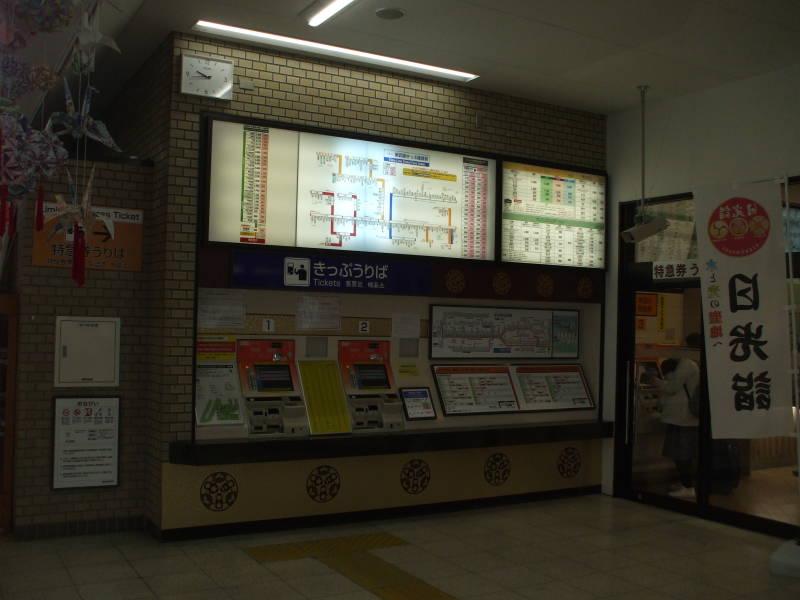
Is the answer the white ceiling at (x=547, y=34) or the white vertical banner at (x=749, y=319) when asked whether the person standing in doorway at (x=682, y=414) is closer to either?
the white vertical banner at (x=749, y=319)

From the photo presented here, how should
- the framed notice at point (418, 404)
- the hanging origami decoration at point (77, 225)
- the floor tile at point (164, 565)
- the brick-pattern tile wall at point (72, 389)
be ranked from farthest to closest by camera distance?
the framed notice at point (418, 404) < the brick-pattern tile wall at point (72, 389) < the floor tile at point (164, 565) < the hanging origami decoration at point (77, 225)

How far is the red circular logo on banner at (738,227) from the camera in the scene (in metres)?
5.44

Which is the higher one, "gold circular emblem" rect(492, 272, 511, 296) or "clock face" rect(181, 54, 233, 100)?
"clock face" rect(181, 54, 233, 100)

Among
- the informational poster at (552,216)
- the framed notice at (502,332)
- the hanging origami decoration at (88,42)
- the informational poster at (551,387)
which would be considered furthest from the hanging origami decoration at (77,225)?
the informational poster at (551,387)

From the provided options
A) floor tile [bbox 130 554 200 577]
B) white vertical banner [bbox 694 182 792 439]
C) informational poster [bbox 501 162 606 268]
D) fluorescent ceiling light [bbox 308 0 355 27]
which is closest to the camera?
floor tile [bbox 130 554 200 577]

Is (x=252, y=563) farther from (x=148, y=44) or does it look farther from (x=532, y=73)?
(x=532, y=73)

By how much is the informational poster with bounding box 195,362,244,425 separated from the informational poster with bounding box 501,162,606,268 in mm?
2697

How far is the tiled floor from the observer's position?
15.8 ft

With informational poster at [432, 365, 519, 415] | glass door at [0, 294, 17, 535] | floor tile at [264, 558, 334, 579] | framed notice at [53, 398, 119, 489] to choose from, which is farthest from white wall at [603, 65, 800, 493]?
glass door at [0, 294, 17, 535]

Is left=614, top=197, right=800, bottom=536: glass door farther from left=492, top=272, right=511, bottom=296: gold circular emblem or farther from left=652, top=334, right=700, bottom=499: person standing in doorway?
left=492, top=272, right=511, bottom=296: gold circular emblem

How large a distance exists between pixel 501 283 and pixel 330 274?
1694 mm

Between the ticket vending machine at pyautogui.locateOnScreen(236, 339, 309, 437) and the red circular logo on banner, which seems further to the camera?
the ticket vending machine at pyautogui.locateOnScreen(236, 339, 309, 437)

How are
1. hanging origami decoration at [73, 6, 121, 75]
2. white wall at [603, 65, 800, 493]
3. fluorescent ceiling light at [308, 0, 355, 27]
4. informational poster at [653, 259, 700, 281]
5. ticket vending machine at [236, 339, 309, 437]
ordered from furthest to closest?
informational poster at [653, 259, 700, 281] < white wall at [603, 65, 800, 493] < ticket vending machine at [236, 339, 309, 437] < fluorescent ceiling light at [308, 0, 355, 27] < hanging origami decoration at [73, 6, 121, 75]

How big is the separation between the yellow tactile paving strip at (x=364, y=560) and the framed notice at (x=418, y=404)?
104 cm
